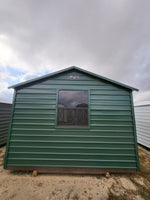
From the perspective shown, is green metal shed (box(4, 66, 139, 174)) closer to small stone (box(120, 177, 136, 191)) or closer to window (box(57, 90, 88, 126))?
window (box(57, 90, 88, 126))

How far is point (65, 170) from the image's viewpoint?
8.46ft

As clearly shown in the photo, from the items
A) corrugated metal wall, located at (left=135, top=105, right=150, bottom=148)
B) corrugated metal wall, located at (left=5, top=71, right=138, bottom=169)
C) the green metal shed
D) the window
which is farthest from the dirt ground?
corrugated metal wall, located at (left=135, top=105, right=150, bottom=148)

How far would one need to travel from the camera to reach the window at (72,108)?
2.79m

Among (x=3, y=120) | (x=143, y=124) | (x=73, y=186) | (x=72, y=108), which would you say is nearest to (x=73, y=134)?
(x=72, y=108)

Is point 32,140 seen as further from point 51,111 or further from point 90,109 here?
point 90,109

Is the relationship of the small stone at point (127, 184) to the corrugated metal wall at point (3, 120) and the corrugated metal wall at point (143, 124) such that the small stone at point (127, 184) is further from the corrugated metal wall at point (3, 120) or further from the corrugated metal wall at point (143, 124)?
the corrugated metal wall at point (3, 120)

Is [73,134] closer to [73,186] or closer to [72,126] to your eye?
[72,126]

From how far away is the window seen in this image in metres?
2.79

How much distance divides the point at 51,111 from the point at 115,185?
3.01 meters

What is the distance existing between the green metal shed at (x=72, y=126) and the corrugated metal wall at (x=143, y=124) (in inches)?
111

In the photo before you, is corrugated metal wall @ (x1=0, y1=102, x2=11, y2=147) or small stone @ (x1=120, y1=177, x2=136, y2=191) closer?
small stone @ (x1=120, y1=177, x2=136, y2=191)

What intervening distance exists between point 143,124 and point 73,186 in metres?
5.16

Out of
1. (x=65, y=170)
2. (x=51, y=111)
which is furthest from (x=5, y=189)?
(x=51, y=111)

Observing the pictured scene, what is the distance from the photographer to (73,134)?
2709mm
